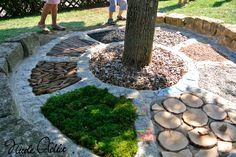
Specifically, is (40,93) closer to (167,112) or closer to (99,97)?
(99,97)

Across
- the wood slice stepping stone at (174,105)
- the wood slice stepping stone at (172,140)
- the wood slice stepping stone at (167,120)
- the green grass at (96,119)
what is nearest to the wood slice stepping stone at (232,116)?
the wood slice stepping stone at (174,105)

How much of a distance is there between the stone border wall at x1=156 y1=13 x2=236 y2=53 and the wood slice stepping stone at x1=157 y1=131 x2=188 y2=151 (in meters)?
3.46

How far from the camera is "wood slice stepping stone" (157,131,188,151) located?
387cm

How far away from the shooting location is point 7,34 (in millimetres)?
7465

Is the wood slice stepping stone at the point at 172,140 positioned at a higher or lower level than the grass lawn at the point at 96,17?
lower

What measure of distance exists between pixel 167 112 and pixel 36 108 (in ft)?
6.07

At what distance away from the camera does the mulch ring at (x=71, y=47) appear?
627 centimetres

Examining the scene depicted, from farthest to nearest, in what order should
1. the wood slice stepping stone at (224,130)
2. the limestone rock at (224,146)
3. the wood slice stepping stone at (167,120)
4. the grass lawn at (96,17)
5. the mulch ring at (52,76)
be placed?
the grass lawn at (96,17), the mulch ring at (52,76), the wood slice stepping stone at (167,120), the wood slice stepping stone at (224,130), the limestone rock at (224,146)

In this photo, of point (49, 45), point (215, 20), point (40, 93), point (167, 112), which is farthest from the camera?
point (215, 20)

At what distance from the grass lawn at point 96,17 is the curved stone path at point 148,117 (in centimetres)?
228

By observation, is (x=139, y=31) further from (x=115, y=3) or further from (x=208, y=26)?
(x=115, y=3)

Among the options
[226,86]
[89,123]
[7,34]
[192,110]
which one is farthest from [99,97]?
[7,34]

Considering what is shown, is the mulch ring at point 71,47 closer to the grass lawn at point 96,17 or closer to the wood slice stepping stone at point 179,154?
the grass lawn at point 96,17

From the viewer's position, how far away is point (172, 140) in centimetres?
398
